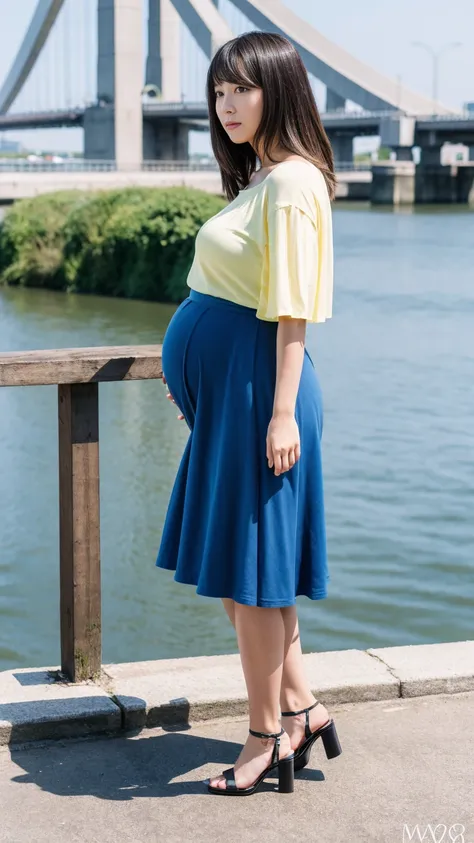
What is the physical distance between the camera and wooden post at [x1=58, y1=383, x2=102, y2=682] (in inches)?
87.0

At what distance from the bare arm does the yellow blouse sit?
0.08 ft

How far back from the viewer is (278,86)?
1820 mm

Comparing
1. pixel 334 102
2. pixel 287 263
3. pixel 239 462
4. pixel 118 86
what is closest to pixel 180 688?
pixel 239 462

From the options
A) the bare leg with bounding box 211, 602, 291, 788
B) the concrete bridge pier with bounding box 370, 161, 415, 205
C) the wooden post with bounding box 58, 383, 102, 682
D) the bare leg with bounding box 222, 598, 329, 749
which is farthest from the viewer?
the concrete bridge pier with bounding box 370, 161, 415, 205

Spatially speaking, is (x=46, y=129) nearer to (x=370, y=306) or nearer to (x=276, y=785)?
(x=370, y=306)

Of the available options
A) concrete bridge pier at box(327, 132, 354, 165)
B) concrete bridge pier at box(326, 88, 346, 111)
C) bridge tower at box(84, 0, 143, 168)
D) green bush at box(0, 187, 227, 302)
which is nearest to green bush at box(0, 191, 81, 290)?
green bush at box(0, 187, 227, 302)

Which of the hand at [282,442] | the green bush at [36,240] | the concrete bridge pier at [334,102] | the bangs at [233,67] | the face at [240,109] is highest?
the concrete bridge pier at [334,102]

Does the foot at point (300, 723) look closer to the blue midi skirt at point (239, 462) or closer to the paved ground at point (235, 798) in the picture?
the paved ground at point (235, 798)

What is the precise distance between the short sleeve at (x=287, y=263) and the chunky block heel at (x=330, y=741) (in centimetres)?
71

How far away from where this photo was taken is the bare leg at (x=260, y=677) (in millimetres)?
1868

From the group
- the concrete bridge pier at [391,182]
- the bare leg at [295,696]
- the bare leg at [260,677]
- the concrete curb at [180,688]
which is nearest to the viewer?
the bare leg at [260,677]

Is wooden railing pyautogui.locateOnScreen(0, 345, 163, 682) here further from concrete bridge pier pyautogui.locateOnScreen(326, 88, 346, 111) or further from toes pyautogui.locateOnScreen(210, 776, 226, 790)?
concrete bridge pier pyautogui.locateOnScreen(326, 88, 346, 111)

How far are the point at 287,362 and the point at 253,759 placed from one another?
66 cm

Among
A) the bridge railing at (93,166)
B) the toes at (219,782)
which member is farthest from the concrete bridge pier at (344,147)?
the toes at (219,782)
